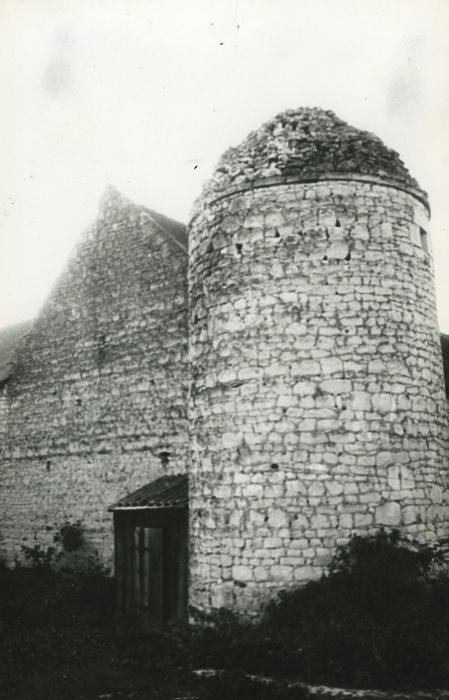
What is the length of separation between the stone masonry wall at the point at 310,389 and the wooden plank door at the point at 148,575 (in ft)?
2.95

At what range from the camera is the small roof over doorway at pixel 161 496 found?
352 inches

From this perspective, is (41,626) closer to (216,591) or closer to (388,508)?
(216,591)

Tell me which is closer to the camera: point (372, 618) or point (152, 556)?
point (372, 618)

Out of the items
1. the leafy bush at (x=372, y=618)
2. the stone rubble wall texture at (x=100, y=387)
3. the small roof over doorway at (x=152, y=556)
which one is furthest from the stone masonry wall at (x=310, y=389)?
the stone rubble wall texture at (x=100, y=387)

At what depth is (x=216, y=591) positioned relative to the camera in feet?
24.7

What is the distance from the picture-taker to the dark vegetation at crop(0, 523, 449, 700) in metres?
5.79

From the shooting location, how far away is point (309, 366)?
24.6ft

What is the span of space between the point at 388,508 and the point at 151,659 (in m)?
3.09

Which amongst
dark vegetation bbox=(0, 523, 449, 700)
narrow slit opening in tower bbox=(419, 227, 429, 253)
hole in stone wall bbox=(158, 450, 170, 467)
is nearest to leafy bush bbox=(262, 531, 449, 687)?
dark vegetation bbox=(0, 523, 449, 700)

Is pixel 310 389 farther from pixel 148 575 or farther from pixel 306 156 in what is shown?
pixel 148 575

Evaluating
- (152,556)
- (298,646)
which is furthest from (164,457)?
(298,646)

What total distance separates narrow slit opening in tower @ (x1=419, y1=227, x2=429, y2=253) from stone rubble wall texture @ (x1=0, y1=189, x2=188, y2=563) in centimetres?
427

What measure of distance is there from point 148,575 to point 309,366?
12.6 ft

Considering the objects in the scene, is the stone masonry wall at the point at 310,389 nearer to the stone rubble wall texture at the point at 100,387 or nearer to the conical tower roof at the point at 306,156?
the conical tower roof at the point at 306,156
